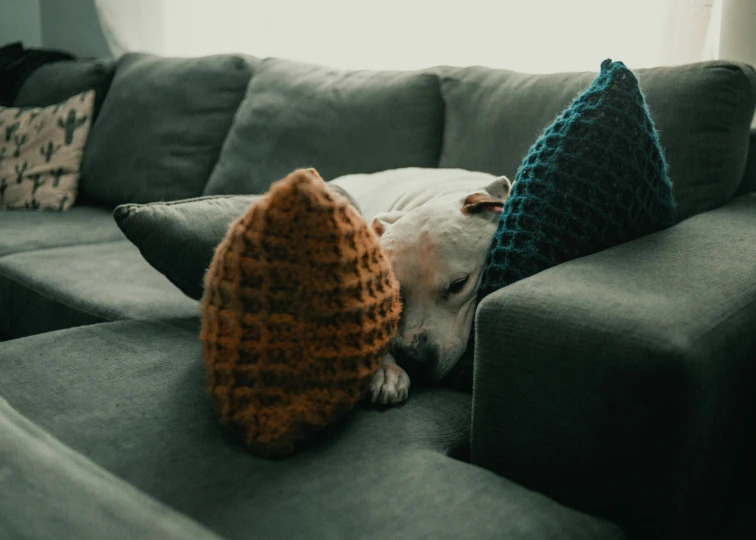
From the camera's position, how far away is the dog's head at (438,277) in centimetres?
112

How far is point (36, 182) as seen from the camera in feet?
8.38

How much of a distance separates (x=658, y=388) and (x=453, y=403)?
0.40 meters

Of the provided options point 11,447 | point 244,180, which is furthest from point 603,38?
point 11,447

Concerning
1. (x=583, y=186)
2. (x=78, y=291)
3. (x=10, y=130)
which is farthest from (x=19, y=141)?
(x=583, y=186)

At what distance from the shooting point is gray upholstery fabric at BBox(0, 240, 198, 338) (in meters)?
1.51

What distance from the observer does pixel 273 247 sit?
32.5 inches

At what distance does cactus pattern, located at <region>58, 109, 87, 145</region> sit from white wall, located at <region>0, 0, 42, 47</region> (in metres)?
1.93

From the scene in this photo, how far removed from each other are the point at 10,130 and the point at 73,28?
5.41 ft

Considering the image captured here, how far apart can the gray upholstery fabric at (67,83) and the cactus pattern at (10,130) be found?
0.25 m

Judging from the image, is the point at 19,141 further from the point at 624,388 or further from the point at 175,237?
the point at 624,388

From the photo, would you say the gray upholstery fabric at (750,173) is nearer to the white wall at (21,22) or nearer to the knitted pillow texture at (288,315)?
the knitted pillow texture at (288,315)

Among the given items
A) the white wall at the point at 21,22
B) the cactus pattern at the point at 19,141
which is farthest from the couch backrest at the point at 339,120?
the white wall at the point at 21,22

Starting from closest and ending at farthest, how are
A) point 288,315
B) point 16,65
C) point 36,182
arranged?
point 288,315 < point 36,182 < point 16,65

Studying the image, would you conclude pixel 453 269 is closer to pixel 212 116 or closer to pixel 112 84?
pixel 212 116
